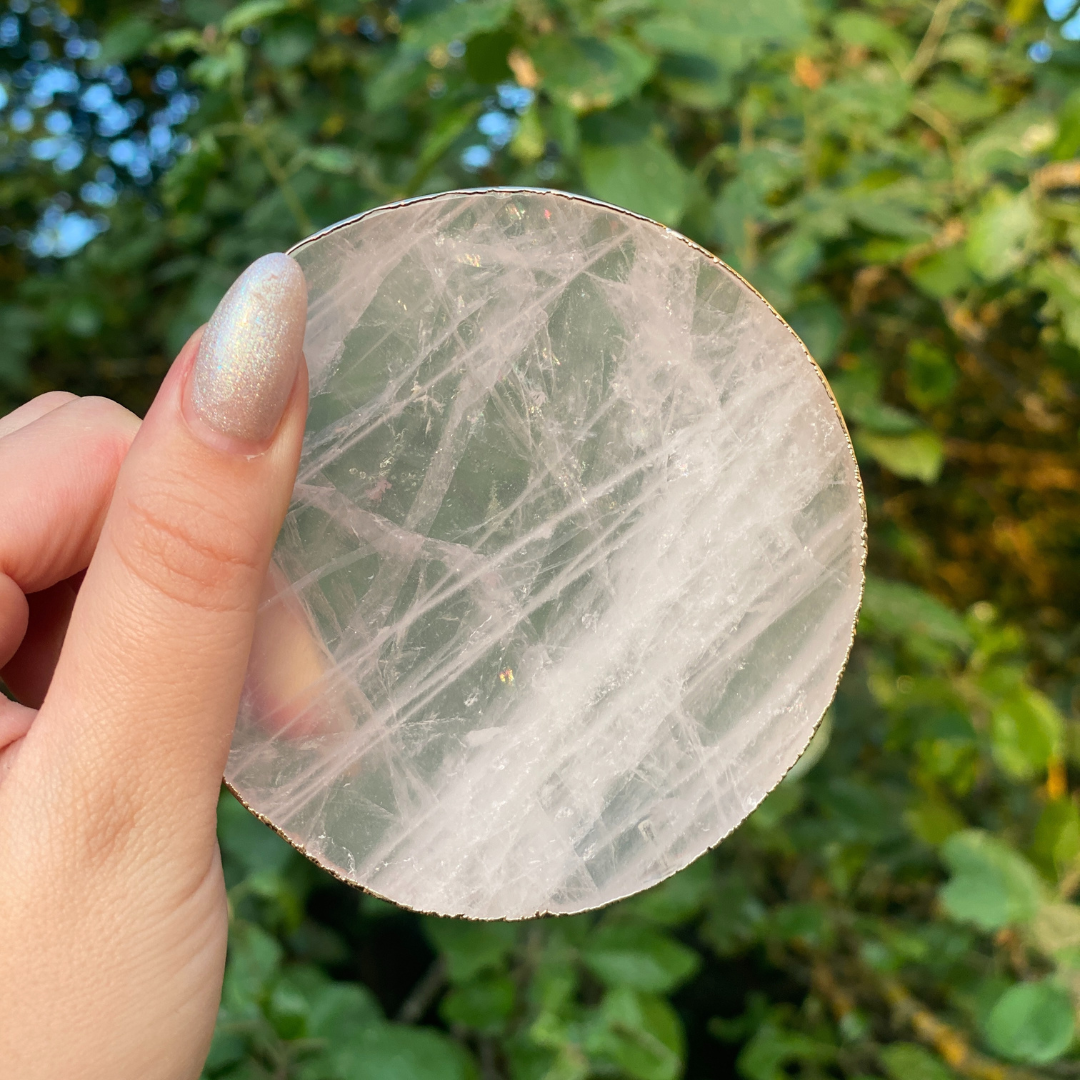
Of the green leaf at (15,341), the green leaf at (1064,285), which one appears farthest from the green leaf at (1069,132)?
the green leaf at (15,341)

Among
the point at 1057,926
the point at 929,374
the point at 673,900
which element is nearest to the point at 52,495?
the point at 673,900

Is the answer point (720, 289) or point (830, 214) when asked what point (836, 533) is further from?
point (830, 214)

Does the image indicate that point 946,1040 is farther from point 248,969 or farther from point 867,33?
point 867,33

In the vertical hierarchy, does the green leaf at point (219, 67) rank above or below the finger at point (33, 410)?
above

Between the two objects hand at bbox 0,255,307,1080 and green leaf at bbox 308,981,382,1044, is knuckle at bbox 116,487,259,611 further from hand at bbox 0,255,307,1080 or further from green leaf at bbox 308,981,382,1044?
green leaf at bbox 308,981,382,1044

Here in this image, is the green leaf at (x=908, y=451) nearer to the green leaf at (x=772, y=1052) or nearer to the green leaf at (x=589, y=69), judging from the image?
the green leaf at (x=589, y=69)
